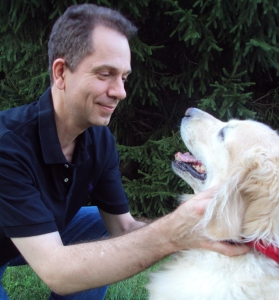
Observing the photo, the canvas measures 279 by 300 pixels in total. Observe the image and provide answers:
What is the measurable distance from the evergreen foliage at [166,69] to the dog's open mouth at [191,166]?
1.71 metres

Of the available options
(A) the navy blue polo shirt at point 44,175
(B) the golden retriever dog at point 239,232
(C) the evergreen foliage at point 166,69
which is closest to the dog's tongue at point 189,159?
(B) the golden retriever dog at point 239,232

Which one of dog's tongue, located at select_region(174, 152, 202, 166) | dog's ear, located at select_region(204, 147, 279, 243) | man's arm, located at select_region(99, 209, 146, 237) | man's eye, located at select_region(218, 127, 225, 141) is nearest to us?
dog's ear, located at select_region(204, 147, 279, 243)

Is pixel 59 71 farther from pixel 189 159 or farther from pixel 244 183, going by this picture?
pixel 244 183

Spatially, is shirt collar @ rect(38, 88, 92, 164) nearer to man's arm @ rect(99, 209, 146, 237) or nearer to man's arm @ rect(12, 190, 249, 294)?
man's arm @ rect(12, 190, 249, 294)

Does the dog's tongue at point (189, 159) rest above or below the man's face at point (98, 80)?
below

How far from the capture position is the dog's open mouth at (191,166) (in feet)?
7.22

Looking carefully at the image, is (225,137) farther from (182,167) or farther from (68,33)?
(68,33)

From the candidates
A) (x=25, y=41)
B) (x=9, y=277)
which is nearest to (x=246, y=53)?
(x=25, y=41)

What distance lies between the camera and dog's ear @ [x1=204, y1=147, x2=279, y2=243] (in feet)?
5.37

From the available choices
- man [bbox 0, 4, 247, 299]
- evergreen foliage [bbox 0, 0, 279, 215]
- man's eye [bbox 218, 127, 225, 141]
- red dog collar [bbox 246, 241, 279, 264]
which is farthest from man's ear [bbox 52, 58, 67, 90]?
evergreen foliage [bbox 0, 0, 279, 215]

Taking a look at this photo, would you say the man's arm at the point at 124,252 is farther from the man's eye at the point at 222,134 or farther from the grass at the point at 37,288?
the grass at the point at 37,288

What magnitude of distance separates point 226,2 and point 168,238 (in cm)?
297

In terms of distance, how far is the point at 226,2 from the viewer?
12.7 ft

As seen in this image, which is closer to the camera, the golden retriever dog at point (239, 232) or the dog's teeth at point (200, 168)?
the golden retriever dog at point (239, 232)
